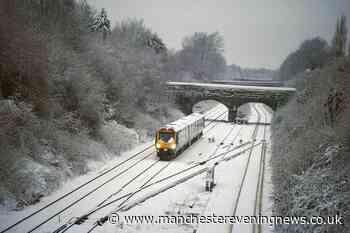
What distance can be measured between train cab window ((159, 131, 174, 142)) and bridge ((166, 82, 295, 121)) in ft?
83.0

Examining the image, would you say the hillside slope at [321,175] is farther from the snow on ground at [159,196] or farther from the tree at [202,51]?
the tree at [202,51]

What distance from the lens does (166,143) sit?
85.1 ft

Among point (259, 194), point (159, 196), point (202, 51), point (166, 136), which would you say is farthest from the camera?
point (202, 51)

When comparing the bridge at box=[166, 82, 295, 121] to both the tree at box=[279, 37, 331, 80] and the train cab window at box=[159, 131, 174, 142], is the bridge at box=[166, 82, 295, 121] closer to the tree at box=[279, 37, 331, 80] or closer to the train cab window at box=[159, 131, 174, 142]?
the train cab window at box=[159, 131, 174, 142]

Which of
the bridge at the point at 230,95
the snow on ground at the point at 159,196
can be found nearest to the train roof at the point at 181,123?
the snow on ground at the point at 159,196

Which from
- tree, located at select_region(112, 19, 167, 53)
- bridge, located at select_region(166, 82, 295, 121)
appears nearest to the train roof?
bridge, located at select_region(166, 82, 295, 121)

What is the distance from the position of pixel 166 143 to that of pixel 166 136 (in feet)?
1.85

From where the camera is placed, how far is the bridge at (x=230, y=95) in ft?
160

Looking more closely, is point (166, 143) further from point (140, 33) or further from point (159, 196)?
point (140, 33)

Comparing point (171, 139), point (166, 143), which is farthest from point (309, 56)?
point (166, 143)

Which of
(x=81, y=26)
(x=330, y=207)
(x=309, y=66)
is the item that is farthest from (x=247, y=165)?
(x=309, y=66)

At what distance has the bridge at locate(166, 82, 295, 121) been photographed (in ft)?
160

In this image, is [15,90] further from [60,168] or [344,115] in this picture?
[344,115]

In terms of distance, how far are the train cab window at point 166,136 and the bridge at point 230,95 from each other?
25.3 meters
